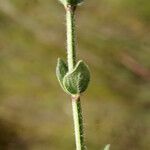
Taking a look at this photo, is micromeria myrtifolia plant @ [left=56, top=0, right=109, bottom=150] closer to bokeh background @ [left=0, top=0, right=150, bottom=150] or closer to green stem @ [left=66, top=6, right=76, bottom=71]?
green stem @ [left=66, top=6, right=76, bottom=71]

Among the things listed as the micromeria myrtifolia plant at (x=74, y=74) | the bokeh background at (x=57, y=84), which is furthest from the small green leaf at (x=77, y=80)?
the bokeh background at (x=57, y=84)

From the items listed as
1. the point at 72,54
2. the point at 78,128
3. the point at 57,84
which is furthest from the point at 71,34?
the point at 57,84

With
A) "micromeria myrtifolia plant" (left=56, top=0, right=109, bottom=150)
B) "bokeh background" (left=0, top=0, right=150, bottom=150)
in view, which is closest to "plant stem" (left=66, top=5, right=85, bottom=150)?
"micromeria myrtifolia plant" (left=56, top=0, right=109, bottom=150)

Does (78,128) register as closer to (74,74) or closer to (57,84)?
(74,74)

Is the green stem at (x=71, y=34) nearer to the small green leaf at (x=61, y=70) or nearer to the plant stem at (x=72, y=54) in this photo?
the plant stem at (x=72, y=54)

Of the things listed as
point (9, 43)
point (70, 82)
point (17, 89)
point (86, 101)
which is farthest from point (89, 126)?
point (70, 82)

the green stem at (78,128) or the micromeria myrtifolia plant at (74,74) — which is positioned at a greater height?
Answer: the micromeria myrtifolia plant at (74,74)
